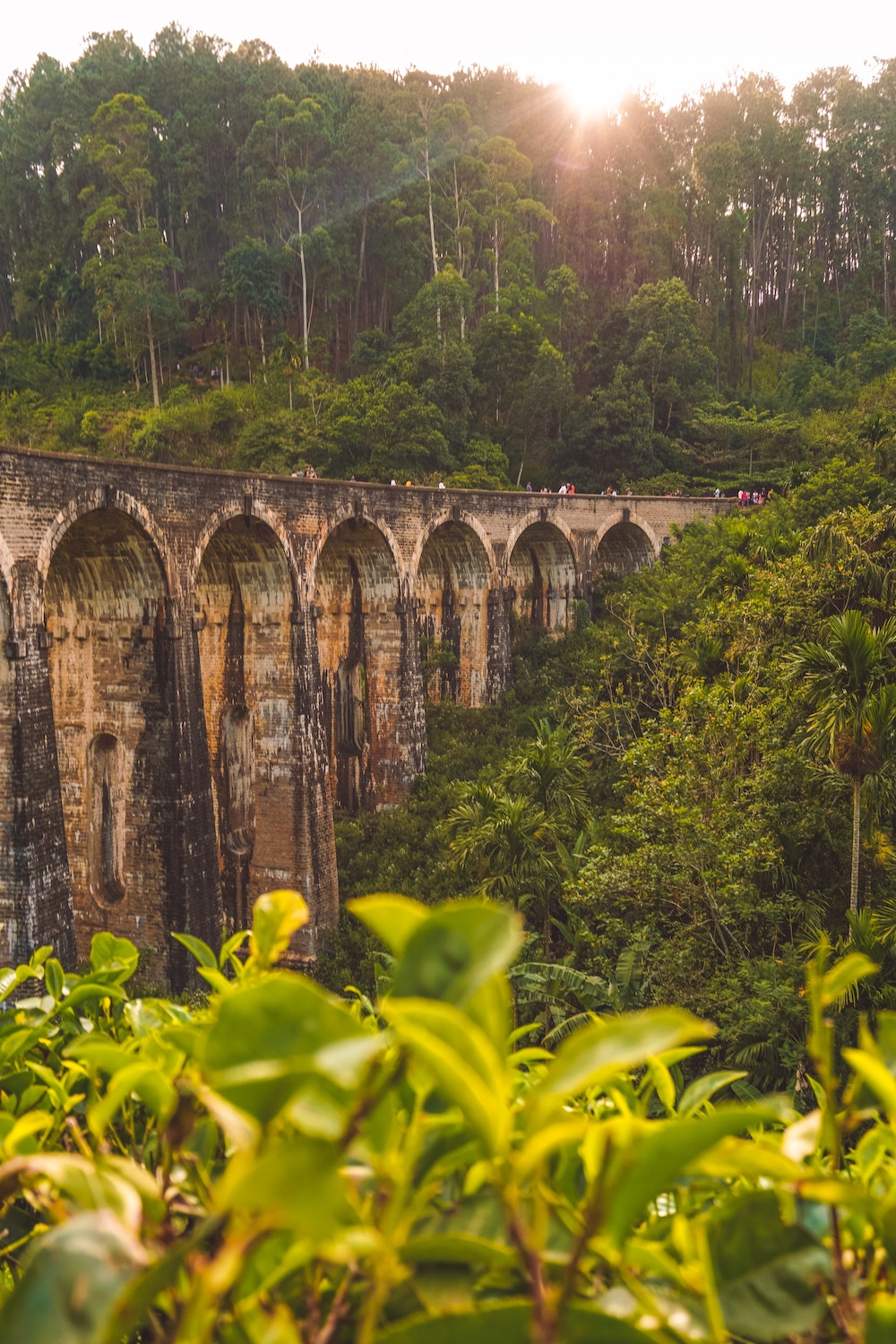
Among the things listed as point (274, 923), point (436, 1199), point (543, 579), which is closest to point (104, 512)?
point (274, 923)

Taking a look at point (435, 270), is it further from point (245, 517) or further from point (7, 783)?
point (7, 783)

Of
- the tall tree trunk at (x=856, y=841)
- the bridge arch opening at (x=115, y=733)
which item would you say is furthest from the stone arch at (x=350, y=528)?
the tall tree trunk at (x=856, y=841)

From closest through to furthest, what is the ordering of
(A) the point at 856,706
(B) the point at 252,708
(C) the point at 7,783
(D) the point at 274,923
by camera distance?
(D) the point at 274,923 < (A) the point at 856,706 < (C) the point at 7,783 < (B) the point at 252,708

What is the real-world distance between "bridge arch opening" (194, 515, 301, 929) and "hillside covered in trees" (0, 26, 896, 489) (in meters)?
13.9

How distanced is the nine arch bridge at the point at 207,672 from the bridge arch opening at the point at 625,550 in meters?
5.63

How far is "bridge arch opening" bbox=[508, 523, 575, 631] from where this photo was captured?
95.5ft

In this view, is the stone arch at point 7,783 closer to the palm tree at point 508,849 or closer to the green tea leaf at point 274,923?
the palm tree at point 508,849

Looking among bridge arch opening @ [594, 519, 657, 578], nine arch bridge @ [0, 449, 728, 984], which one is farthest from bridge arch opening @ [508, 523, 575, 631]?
nine arch bridge @ [0, 449, 728, 984]

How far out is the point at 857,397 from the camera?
127 ft

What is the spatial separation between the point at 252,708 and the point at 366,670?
165 inches

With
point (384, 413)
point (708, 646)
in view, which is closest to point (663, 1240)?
point (708, 646)

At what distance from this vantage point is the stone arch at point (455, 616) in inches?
1018

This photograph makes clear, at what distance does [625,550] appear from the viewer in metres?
32.5

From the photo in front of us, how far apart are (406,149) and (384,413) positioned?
18878 millimetres
